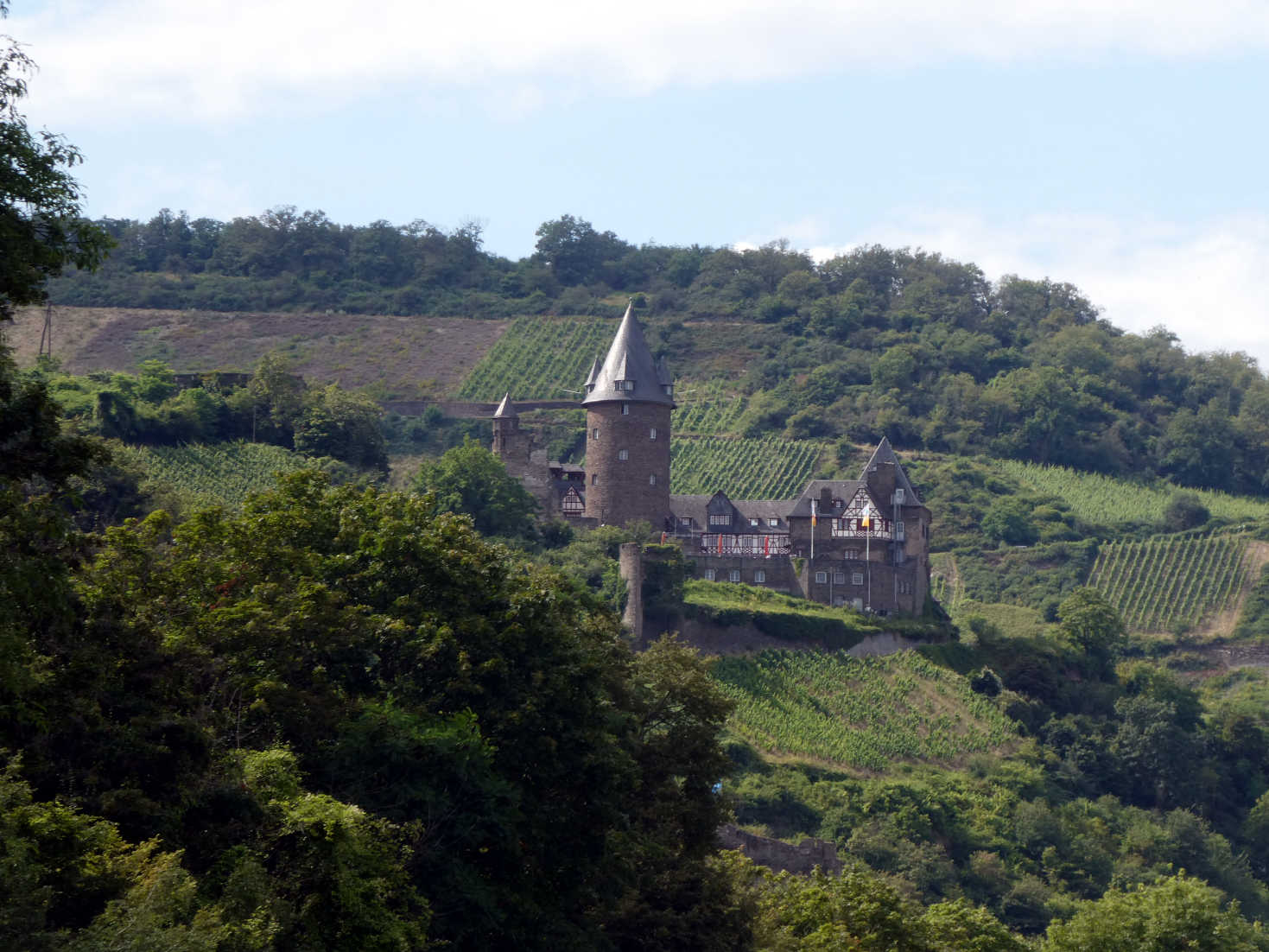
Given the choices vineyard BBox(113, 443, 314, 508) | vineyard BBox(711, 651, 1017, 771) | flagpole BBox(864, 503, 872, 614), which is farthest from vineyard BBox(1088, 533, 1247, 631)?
vineyard BBox(113, 443, 314, 508)

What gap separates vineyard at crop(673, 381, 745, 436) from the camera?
10781 cm

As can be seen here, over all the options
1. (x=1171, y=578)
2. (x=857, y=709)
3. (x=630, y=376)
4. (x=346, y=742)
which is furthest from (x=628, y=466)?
(x=346, y=742)

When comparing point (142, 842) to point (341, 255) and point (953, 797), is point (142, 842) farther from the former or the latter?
point (341, 255)

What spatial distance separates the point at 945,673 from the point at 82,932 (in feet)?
167

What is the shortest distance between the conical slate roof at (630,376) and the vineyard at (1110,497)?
3713cm

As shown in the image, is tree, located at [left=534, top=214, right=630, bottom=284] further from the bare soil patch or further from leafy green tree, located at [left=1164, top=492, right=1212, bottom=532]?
leafy green tree, located at [left=1164, top=492, right=1212, bottom=532]

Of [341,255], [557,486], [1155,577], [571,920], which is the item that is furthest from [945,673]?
[341,255]

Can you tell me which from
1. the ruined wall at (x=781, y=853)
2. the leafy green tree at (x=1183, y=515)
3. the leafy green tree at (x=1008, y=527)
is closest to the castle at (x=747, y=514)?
the ruined wall at (x=781, y=853)

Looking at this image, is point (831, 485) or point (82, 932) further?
point (831, 485)

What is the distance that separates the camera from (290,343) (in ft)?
371

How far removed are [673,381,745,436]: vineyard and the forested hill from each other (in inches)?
42.3

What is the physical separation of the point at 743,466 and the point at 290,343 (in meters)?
27.9

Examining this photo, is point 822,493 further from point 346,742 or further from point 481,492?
point 346,742

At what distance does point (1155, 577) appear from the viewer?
9706 centimetres
